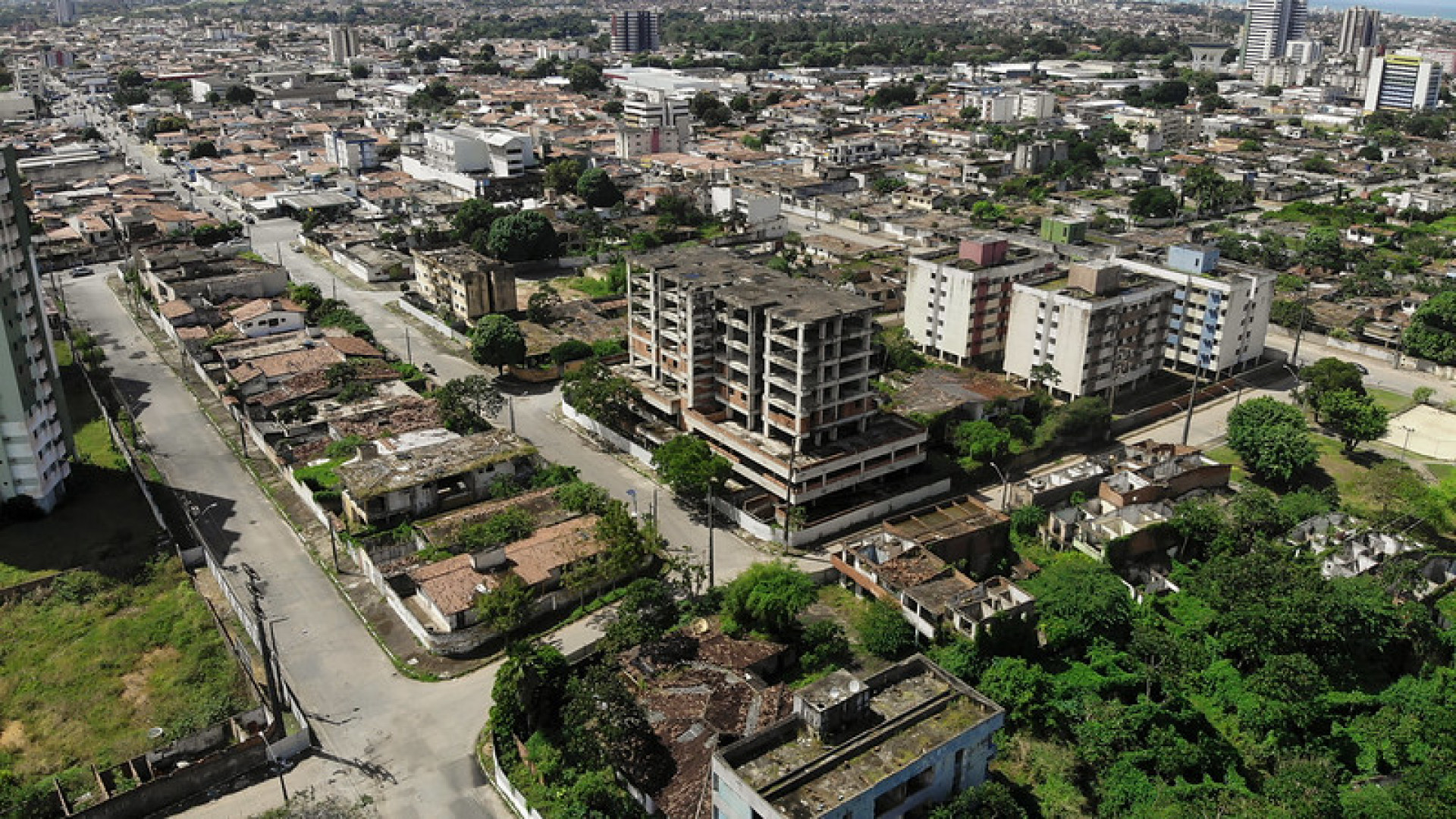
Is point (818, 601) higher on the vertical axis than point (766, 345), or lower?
lower

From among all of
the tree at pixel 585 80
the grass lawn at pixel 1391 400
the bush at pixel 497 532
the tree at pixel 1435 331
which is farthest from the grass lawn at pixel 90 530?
the tree at pixel 585 80

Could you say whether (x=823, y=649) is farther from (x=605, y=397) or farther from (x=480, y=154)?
(x=480, y=154)

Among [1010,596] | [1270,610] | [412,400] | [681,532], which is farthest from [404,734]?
[1270,610]

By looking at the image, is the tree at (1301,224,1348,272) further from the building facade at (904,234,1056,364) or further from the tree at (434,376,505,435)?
the tree at (434,376,505,435)

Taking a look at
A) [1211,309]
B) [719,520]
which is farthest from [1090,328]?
[719,520]

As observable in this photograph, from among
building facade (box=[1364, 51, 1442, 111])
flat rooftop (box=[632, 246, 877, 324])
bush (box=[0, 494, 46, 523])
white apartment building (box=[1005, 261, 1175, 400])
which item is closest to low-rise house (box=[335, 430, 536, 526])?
flat rooftop (box=[632, 246, 877, 324])

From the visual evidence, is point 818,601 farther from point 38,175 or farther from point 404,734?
point 38,175
